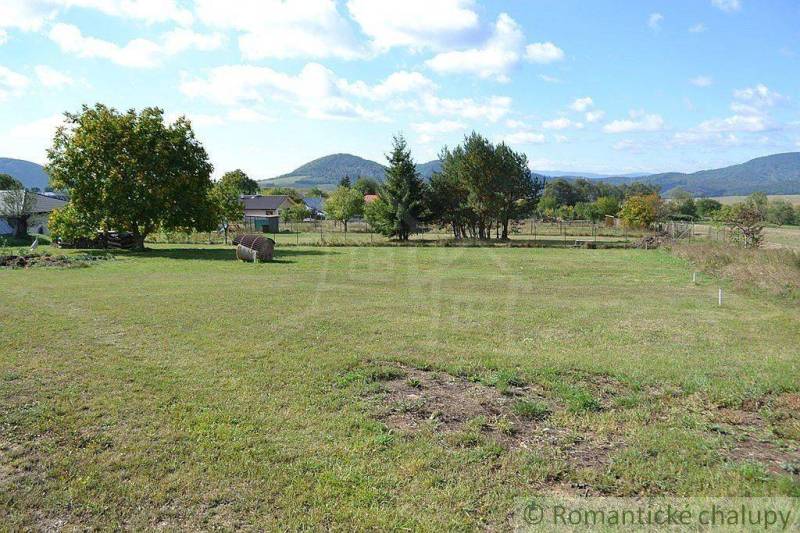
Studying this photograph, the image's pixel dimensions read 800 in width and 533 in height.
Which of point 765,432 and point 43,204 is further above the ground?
point 43,204

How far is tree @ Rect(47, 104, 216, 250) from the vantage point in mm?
27219

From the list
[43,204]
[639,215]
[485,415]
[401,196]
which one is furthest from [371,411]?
[43,204]

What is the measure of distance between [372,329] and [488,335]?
7.22 feet

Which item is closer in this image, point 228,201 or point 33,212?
point 33,212

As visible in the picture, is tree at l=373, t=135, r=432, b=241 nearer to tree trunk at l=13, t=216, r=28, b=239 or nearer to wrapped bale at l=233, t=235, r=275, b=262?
wrapped bale at l=233, t=235, r=275, b=262

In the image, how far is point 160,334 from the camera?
8.99 metres

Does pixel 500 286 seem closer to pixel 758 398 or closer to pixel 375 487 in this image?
pixel 758 398

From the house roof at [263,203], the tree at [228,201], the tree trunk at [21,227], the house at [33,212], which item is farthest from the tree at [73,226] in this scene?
the house roof at [263,203]

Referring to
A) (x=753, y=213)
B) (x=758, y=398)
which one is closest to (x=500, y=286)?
(x=758, y=398)

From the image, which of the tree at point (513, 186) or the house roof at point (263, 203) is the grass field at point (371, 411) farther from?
the house roof at point (263, 203)

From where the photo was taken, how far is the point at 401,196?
4203 centimetres

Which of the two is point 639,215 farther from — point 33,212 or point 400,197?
point 33,212

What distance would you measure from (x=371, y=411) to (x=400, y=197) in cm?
3716

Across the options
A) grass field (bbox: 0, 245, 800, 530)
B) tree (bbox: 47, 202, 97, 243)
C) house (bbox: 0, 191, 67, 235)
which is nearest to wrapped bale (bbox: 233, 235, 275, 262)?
tree (bbox: 47, 202, 97, 243)
